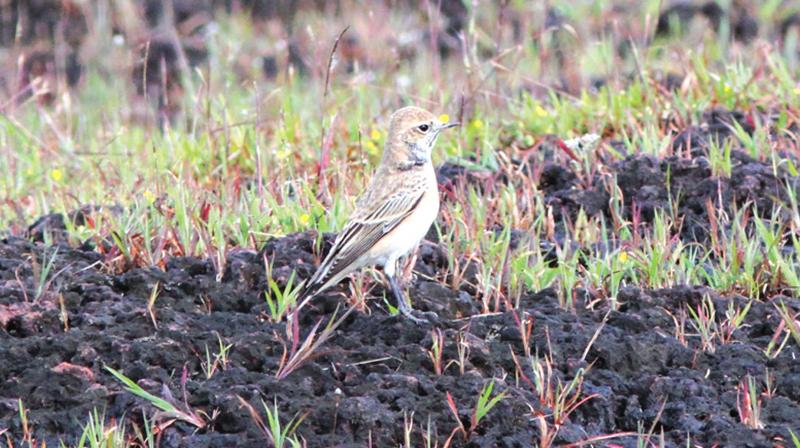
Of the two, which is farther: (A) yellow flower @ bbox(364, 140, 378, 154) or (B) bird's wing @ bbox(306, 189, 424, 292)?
(A) yellow flower @ bbox(364, 140, 378, 154)

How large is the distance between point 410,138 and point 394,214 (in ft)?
2.07

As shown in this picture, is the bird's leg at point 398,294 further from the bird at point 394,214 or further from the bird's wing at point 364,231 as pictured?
the bird's wing at point 364,231

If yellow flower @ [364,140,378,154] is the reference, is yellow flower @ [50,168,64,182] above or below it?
below

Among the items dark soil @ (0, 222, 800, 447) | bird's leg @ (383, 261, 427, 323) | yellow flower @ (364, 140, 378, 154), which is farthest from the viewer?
yellow flower @ (364, 140, 378, 154)

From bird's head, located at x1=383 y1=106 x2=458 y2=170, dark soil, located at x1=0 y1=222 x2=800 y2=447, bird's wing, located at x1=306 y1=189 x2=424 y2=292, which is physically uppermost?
bird's head, located at x1=383 y1=106 x2=458 y2=170

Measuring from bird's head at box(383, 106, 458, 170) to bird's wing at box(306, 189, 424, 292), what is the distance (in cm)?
32

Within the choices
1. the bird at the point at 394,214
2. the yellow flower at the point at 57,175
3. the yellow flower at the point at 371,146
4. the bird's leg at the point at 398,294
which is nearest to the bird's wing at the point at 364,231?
the bird at the point at 394,214

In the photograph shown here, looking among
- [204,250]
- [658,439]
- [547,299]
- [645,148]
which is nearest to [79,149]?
[204,250]

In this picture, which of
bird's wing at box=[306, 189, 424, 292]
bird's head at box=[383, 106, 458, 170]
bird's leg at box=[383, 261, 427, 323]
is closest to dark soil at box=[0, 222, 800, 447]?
bird's leg at box=[383, 261, 427, 323]

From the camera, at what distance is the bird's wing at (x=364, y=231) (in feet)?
18.7

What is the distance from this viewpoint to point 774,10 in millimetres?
11195

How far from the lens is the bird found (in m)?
5.73

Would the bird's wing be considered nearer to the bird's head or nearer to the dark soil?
the dark soil

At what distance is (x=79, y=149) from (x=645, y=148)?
3.82 meters
